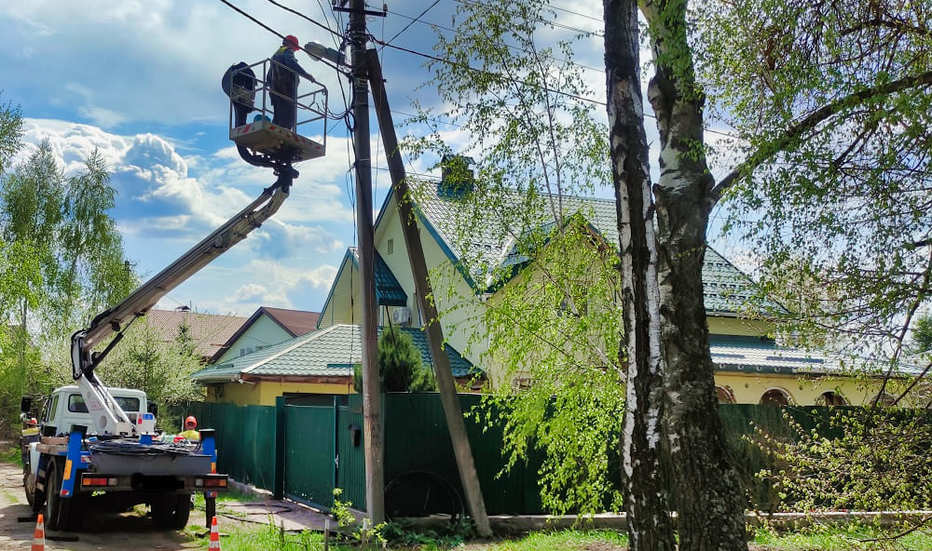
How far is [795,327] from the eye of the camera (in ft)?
26.3

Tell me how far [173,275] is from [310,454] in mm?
4259

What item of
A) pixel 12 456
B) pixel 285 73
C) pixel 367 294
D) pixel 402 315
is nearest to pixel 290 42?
pixel 285 73

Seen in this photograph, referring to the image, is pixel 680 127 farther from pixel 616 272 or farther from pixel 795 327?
pixel 616 272

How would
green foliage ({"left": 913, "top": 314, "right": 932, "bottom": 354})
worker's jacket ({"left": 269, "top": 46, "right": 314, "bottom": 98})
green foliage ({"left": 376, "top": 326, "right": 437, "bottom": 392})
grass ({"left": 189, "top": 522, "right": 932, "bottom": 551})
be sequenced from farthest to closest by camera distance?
green foliage ({"left": 376, "top": 326, "right": 437, "bottom": 392}) < worker's jacket ({"left": 269, "top": 46, "right": 314, "bottom": 98}) < grass ({"left": 189, "top": 522, "right": 932, "bottom": 551}) < green foliage ({"left": 913, "top": 314, "right": 932, "bottom": 354})

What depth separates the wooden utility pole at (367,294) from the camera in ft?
38.2

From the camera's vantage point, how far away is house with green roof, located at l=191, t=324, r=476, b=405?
20344 mm

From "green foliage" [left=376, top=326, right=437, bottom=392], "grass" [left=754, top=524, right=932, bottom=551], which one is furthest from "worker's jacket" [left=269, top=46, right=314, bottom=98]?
"grass" [left=754, top=524, right=932, bottom=551]

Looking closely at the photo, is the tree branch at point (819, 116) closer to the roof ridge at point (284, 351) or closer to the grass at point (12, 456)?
the roof ridge at point (284, 351)

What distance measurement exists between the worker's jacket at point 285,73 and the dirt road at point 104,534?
713 cm

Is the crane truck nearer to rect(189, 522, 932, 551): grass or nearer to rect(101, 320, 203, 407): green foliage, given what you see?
rect(189, 522, 932, 551): grass

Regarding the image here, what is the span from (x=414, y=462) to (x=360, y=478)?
0.99 m

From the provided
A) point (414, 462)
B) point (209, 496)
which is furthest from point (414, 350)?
point (209, 496)

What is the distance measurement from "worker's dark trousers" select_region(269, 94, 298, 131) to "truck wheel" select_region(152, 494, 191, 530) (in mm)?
6148

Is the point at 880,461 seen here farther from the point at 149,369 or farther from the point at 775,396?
the point at 149,369
